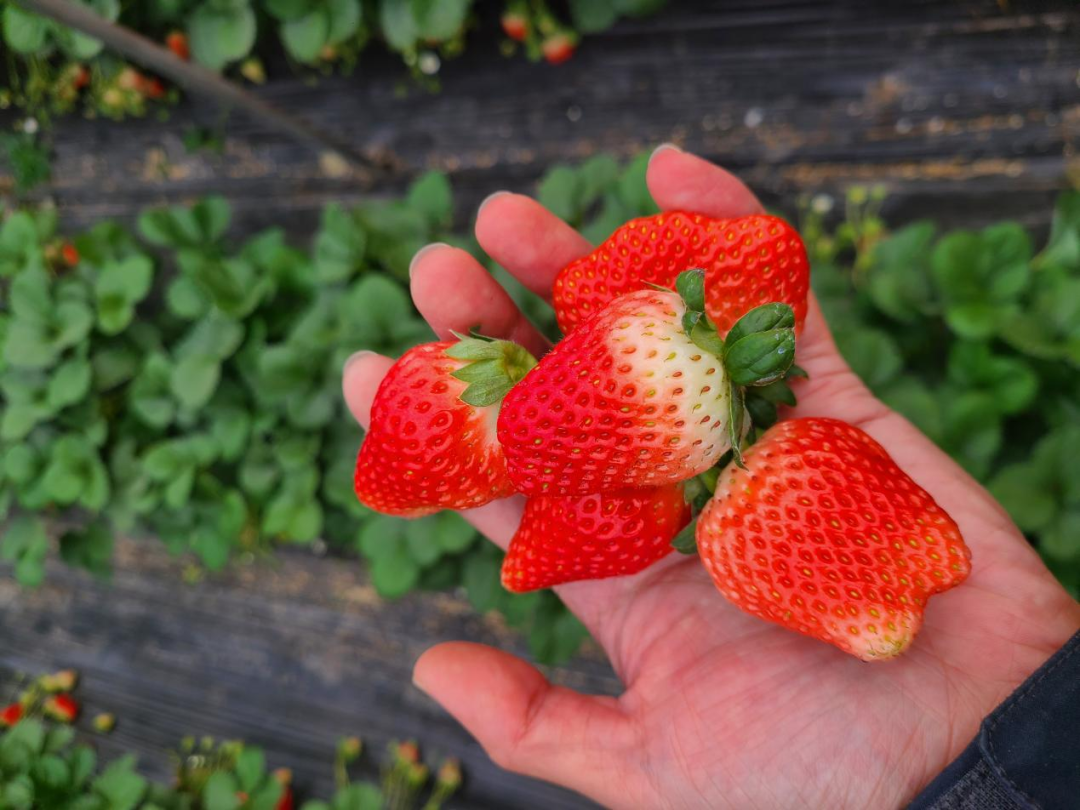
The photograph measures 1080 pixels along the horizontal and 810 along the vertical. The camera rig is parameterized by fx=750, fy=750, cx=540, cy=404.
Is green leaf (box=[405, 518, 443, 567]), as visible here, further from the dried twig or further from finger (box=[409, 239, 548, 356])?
the dried twig

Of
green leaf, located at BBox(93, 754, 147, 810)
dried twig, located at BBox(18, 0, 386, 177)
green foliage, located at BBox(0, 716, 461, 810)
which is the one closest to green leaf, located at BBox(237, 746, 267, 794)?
green foliage, located at BBox(0, 716, 461, 810)

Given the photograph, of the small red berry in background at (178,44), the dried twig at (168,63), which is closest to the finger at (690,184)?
the dried twig at (168,63)

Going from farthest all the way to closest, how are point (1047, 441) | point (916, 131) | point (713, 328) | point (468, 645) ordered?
point (916, 131)
point (1047, 441)
point (468, 645)
point (713, 328)

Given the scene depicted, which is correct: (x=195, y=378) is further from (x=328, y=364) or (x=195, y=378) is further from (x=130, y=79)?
(x=130, y=79)

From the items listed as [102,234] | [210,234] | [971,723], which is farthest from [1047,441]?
[102,234]

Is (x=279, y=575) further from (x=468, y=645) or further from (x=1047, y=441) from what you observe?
(x=1047, y=441)
